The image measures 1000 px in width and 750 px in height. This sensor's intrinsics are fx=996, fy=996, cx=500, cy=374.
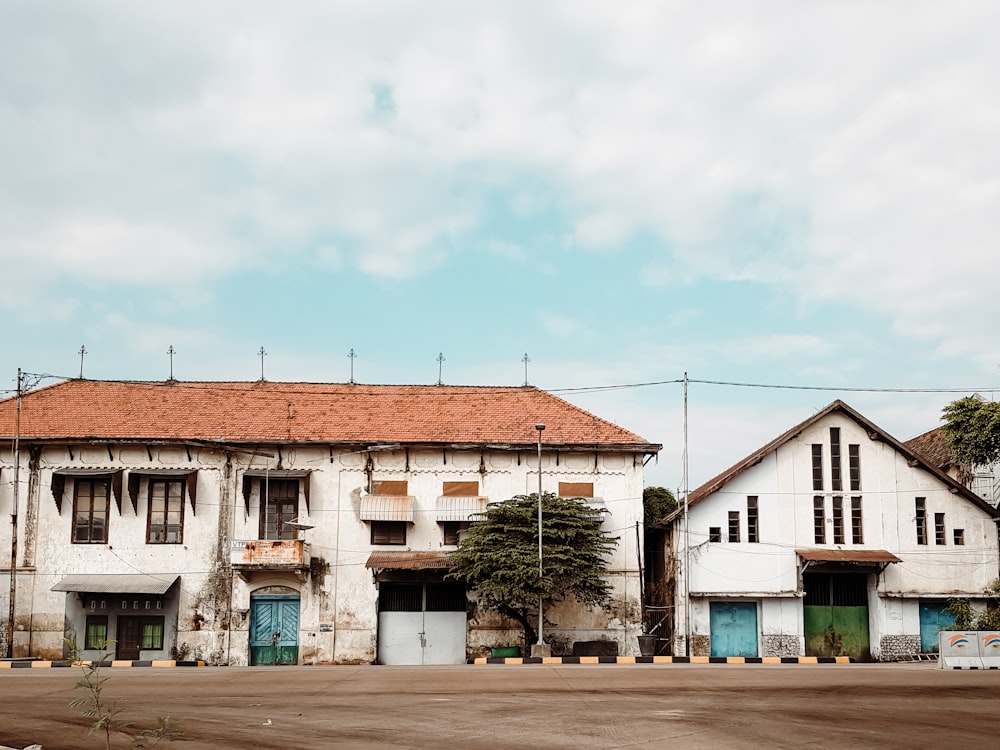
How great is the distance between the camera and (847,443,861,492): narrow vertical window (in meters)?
35.0

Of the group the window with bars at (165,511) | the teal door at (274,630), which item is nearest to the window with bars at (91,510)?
the window with bars at (165,511)

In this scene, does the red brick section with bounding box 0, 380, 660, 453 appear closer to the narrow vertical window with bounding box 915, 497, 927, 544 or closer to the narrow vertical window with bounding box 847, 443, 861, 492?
the narrow vertical window with bounding box 847, 443, 861, 492

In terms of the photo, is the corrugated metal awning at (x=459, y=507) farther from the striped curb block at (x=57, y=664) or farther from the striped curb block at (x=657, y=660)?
the striped curb block at (x=57, y=664)

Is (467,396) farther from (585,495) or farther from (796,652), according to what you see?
(796,652)

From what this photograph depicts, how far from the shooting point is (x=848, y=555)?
111 ft

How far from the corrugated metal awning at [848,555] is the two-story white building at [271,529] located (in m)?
5.97

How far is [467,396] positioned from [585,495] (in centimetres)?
626

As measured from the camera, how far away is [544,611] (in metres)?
33.6

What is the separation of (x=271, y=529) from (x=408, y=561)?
5.06 m

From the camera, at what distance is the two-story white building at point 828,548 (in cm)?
3406

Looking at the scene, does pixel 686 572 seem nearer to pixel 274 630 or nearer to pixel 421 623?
pixel 421 623

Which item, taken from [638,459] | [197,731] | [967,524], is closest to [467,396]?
[638,459]

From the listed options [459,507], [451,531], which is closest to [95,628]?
[451,531]

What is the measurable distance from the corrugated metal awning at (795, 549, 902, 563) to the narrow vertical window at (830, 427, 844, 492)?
7.46 feet
